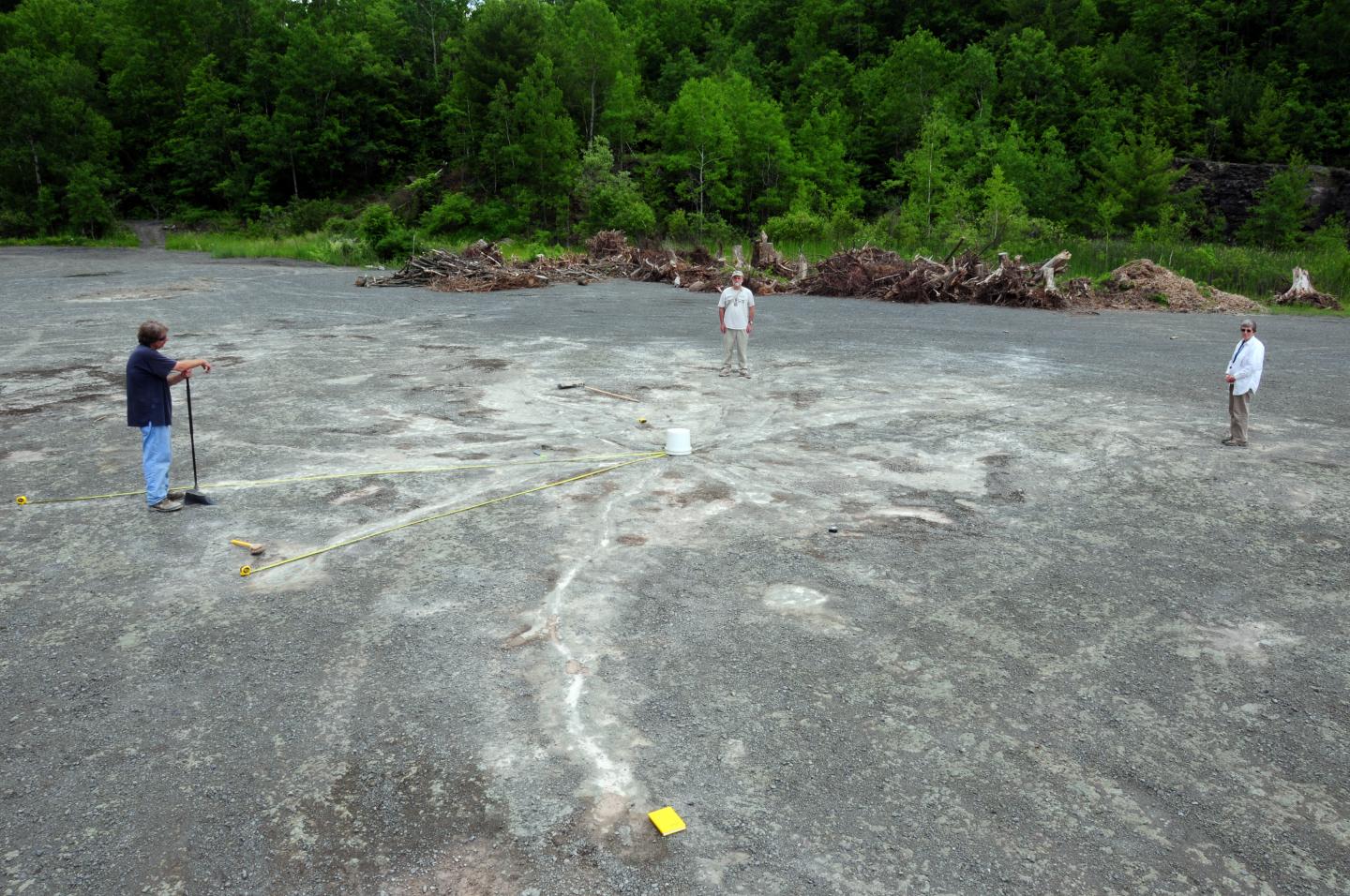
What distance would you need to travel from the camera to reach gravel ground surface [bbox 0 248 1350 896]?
13.3 feet

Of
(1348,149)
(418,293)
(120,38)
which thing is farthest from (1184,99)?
(120,38)

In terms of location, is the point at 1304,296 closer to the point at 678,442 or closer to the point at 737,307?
the point at 737,307

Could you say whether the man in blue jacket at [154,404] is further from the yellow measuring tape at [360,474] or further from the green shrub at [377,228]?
the green shrub at [377,228]

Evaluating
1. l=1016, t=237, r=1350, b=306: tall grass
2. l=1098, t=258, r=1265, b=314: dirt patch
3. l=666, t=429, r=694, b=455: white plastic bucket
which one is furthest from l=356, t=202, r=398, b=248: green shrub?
l=666, t=429, r=694, b=455: white plastic bucket

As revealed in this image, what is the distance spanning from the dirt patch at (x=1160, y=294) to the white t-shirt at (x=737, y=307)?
16.7 meters

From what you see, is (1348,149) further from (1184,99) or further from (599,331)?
(599,331)

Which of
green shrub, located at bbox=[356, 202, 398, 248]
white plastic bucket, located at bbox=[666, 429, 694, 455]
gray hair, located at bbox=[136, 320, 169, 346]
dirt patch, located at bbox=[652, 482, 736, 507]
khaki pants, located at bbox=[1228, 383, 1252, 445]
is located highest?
green shrub, located at bbox=[356, 202, 398, 248]

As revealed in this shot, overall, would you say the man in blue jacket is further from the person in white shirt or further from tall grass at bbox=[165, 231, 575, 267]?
tall grass at bbox=[165, 231, 575, 267]

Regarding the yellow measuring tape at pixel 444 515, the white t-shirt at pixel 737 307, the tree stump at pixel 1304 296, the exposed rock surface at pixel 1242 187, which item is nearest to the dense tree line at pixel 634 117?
the exposed rock surface at pixel 1242 187

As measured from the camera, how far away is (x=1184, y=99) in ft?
215

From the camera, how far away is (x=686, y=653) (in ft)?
18.9

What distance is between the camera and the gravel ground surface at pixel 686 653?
4.05 metres

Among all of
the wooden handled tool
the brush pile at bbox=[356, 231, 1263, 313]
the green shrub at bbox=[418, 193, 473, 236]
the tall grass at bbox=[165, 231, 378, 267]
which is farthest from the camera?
the green shrub at bbox=[418, 193, 473, 236]

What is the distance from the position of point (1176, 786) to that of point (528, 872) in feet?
10.3
